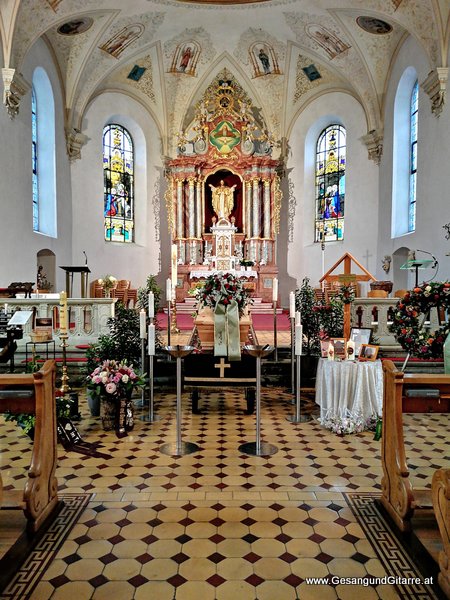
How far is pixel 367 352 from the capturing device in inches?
270

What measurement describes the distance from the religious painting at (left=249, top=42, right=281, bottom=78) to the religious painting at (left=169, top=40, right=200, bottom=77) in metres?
2.07

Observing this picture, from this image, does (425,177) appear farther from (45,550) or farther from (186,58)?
(45,550)

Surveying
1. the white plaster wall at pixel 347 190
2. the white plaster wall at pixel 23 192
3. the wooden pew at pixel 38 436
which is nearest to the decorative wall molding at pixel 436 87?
the white plaster wall at pixel 347 190

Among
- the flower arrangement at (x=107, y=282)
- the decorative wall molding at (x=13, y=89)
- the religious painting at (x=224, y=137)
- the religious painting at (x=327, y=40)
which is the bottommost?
the flower arrangement at (x=107, y=282)

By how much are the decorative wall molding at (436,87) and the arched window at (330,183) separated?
5918 mm

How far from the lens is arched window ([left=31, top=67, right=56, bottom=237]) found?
15.3m

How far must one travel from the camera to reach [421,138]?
13.9 metres

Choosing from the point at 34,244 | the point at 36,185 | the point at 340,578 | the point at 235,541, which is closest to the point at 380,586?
the point at 340,578

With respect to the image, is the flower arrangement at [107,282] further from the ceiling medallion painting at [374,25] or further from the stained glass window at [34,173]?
the ceiling medallion painting at [374,25]

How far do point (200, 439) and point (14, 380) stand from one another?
2711 mm

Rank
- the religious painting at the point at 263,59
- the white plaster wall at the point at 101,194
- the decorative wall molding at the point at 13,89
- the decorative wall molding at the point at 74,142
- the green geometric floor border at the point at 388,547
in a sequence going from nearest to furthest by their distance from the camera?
the green geometric floor border at the point at 388,547 → the decorative wall molding at the point at 13,89 → the decorative wall molding at the point at 74,142 → the white plaster wall at the point at 101,194 → the religious painting at the point at 263,59

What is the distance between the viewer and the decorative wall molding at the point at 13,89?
12.1 metres

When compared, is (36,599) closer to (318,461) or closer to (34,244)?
(318,461)

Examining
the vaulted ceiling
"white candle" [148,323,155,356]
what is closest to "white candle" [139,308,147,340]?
"white candle" [148,323,155,356]
